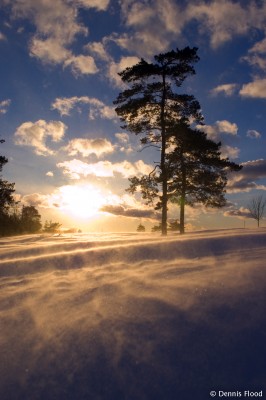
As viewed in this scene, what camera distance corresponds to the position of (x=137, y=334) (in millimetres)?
2369

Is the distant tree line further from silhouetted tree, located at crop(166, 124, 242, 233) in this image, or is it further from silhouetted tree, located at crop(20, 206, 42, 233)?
silhouetted tree, located at crop(166, 124, 242, 233)

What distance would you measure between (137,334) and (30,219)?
149 feet

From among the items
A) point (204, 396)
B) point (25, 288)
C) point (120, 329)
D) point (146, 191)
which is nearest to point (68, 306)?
point (120, 329)

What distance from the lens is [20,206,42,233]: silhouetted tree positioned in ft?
140

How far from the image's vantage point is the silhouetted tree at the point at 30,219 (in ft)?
140

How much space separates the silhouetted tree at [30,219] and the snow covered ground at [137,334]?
40.3 meters

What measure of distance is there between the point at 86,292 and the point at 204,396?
6.03 feet

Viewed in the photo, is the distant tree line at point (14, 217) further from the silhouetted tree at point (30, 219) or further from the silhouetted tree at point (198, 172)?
the silhouetted tree at point (198, 172)

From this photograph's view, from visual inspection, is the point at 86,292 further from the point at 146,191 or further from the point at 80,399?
the point at 146,191

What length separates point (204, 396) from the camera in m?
1.82

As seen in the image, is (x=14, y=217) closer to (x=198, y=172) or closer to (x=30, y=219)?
(x=30, y=219)

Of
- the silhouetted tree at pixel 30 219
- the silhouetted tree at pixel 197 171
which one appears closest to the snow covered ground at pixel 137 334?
the silhouetted tree at pixel 197 171

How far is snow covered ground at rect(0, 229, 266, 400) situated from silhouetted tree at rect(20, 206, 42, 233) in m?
40.3

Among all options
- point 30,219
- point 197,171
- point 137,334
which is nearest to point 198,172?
point 197,171
